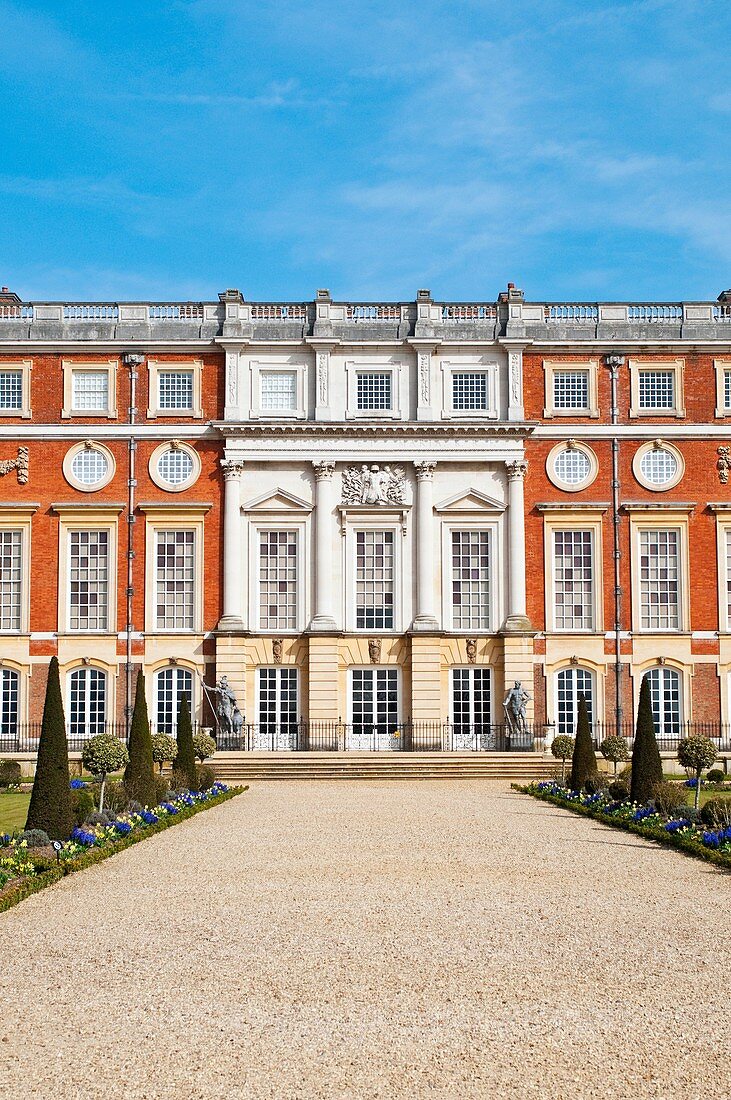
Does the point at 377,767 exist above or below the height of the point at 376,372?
below

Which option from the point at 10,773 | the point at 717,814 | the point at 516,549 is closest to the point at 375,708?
the point at 516,549

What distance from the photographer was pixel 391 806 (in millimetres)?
23328

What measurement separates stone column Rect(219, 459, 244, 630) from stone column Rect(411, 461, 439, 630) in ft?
17.1

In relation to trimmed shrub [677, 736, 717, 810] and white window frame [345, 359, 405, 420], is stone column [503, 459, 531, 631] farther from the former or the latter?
trimmed shrub [677, 736, 717, 810]

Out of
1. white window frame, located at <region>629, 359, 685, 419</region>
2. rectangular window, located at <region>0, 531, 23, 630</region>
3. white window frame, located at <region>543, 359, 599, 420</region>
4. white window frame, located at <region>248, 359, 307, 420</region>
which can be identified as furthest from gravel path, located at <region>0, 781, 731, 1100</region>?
white window frame, located at <region>629, 359, 685, 419</region>

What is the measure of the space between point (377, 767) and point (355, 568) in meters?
7.70

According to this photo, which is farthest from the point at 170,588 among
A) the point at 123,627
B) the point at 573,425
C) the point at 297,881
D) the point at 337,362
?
the point at 297,881

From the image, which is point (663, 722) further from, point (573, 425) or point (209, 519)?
point (209, 519)

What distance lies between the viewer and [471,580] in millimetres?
38125

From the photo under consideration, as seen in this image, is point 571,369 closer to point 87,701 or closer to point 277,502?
point 277,502

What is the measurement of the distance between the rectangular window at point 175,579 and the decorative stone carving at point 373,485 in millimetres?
4847

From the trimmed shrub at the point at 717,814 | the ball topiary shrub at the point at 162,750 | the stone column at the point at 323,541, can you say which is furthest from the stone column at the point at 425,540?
the trimmed shrub at the point at 717,814

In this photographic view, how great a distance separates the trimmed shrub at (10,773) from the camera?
2714cm

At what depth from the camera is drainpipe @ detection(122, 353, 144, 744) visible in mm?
37250
